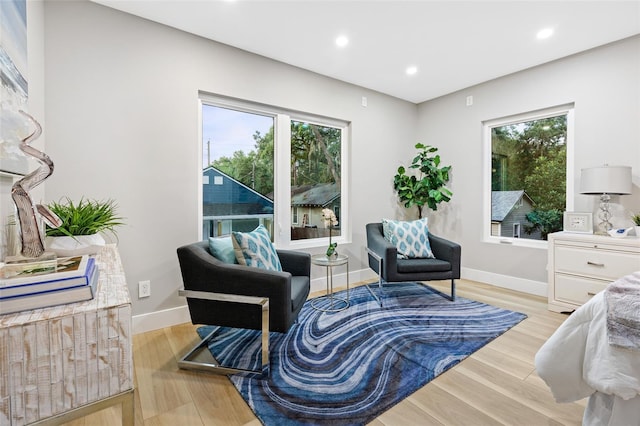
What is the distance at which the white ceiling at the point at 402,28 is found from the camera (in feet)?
7.61

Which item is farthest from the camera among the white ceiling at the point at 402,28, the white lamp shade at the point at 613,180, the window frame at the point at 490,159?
the window frame at the point at 490,159

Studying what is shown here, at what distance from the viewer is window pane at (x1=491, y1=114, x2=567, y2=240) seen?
3.32m

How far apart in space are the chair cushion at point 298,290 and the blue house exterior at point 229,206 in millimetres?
1022

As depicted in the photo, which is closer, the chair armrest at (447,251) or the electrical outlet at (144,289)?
the electrical outlet at (144,289)

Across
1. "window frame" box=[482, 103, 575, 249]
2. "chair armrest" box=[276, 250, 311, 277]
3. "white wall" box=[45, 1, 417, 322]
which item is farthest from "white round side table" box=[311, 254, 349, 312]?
"window frame" box=[482, 103, 575, 249]

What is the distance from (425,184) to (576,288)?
6.14 feet

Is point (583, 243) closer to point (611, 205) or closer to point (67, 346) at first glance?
point (611, 205)

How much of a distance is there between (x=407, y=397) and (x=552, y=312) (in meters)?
2.09

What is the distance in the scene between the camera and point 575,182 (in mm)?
3117

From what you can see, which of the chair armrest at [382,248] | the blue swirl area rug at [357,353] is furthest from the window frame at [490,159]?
the chair armrest at [382,248]

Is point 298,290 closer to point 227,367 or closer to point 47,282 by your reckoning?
point 227,367

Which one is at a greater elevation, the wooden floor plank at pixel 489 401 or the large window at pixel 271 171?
the large window at pixel 271 171

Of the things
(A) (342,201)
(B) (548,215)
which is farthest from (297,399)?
(B) (548,215)

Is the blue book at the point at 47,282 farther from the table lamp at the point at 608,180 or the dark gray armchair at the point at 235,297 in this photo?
the table lamp at the point at 608,180
